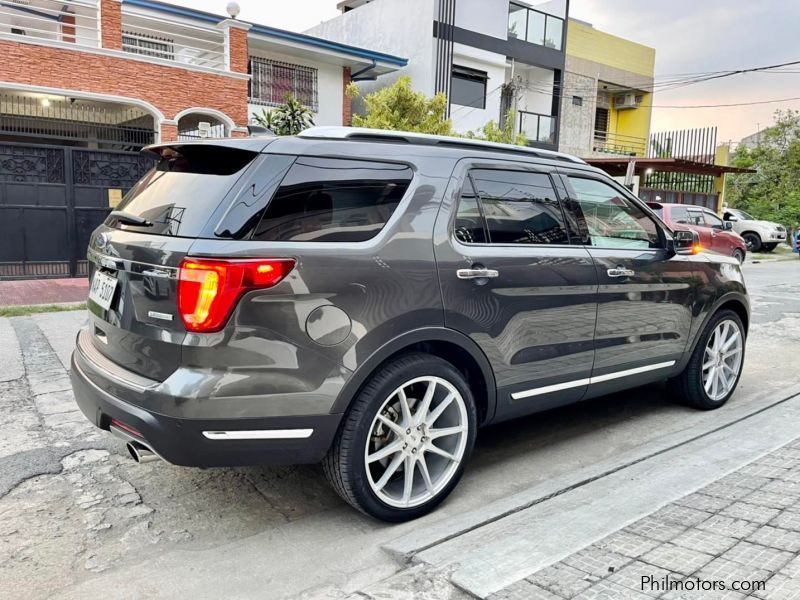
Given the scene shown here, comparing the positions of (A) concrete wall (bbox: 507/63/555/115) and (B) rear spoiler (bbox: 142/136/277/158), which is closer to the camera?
(B) rear spoiler (bbox: 142/136/277/158)

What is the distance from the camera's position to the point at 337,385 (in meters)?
2.75

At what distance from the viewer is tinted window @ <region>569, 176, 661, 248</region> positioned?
3.99 m

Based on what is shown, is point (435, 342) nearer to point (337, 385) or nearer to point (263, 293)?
point (337, 385)

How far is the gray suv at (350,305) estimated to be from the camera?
2.60 m

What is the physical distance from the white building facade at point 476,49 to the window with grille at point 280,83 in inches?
84.0

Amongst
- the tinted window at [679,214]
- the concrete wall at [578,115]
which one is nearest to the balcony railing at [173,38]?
the tinted window at [679,214]

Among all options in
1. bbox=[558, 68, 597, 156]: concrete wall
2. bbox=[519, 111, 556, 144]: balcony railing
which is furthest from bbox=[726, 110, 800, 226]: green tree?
bbox=[519, 111, 556, 144]: balcony railing

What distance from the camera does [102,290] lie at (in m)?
3.08

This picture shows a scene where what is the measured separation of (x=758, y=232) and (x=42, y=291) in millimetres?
23908

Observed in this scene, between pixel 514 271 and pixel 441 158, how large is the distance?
687 millimetres

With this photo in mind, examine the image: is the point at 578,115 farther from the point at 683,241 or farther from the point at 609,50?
the point at 683,241

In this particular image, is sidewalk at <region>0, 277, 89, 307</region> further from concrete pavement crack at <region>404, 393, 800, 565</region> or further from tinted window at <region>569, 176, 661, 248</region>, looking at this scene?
concrete pavement crack at <region>404, 393, 800, 565</region>

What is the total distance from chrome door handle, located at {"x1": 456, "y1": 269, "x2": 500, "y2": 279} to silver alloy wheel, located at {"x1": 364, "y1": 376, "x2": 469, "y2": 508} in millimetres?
509

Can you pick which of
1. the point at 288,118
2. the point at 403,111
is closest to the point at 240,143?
the point at 403,111
